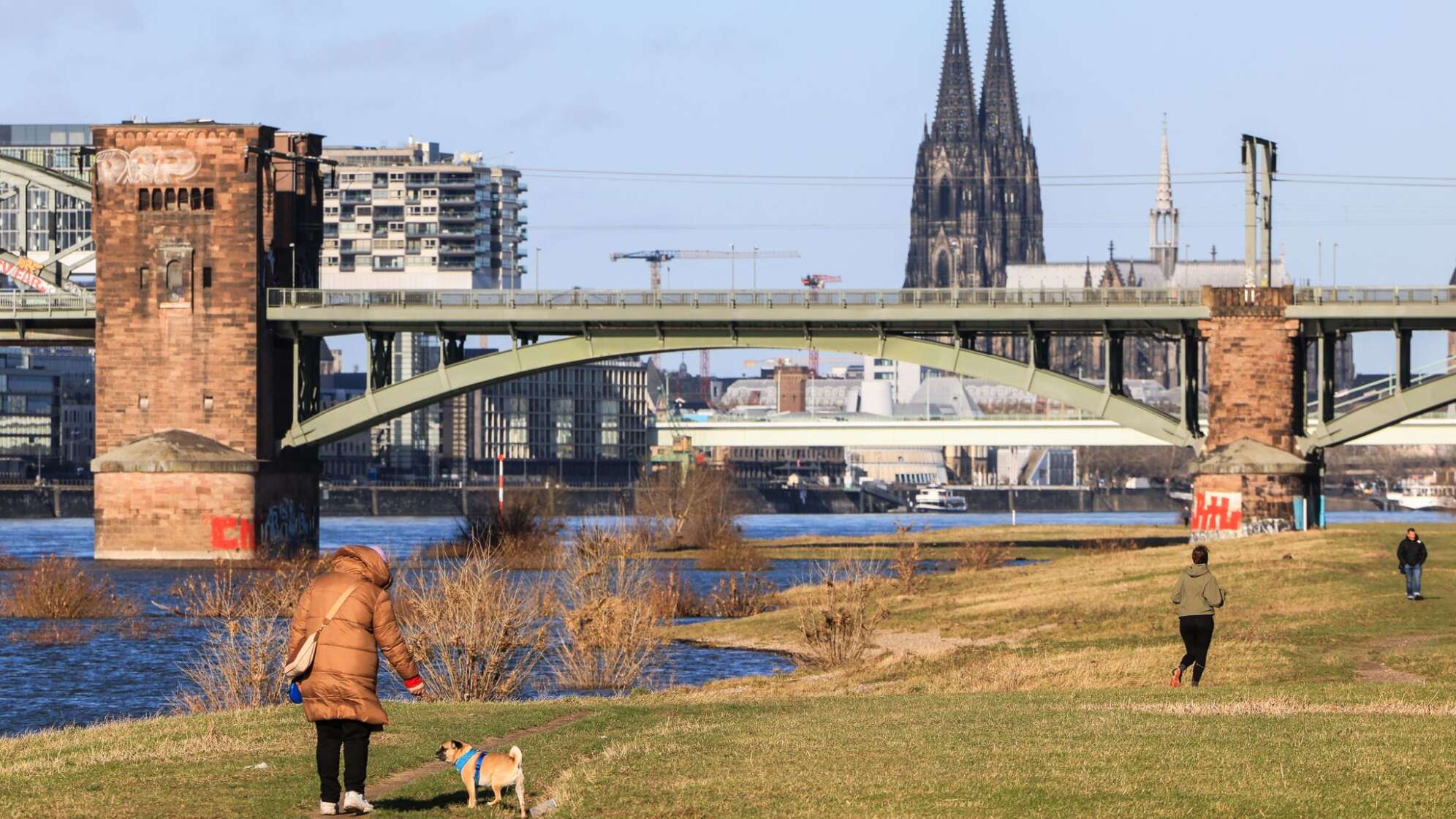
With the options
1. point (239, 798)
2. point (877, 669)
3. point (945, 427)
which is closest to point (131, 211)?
point (877, 669)

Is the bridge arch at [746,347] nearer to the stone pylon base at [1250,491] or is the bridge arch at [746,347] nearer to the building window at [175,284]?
the stone pylon base at [1250,491]

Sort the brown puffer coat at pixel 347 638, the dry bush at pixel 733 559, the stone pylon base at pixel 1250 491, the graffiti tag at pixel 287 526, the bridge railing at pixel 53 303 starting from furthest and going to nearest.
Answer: the bridge railing at pixel 53 303, the dry bush at pixel 733 559, the graffiti tag at pixel 287 526, the stone pylon base at pixel 1250 491, the brown puffer coat at pixel 347 638

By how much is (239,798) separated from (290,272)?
236ft

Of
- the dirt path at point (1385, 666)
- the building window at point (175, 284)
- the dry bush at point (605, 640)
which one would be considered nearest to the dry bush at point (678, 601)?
the dry bush at point (605, 640)

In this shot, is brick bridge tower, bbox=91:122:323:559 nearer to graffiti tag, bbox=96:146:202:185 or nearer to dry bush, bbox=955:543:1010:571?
graffiti tag, bbox=96:146:202:185

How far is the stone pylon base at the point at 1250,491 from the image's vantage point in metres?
81.1

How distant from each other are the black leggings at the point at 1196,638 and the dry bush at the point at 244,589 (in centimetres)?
1510

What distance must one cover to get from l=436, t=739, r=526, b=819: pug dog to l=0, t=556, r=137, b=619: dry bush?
141 ft

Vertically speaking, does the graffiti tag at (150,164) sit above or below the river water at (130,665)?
above

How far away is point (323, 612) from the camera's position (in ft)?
64.2

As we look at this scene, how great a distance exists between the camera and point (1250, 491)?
81.2 meters

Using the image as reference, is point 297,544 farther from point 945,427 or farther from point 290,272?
point 945,427

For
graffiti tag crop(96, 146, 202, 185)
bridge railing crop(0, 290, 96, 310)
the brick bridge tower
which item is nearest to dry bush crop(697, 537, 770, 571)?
the brick bridge tower

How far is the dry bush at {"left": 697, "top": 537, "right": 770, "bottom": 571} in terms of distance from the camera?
8831 centimetres
